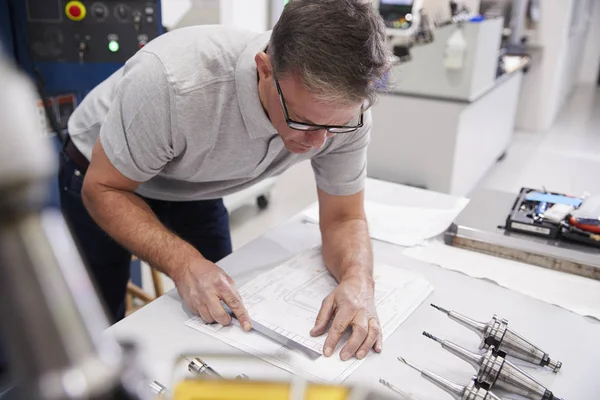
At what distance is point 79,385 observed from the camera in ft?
0.56

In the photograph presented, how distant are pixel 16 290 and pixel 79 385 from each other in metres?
0.04

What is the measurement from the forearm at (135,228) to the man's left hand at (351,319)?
0.27 metres

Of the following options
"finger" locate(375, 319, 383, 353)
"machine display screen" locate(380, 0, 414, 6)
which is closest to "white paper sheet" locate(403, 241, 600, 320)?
"finger" locate(375, 319, 383, 353)

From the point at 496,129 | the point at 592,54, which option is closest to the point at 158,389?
the point at 496,129

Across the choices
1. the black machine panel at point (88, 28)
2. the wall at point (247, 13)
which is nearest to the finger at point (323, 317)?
the black machine panel at point (88, 28)

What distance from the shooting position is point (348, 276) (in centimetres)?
103

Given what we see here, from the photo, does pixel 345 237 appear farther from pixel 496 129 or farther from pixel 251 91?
pixel 496 129

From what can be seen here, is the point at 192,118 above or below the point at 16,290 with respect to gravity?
below

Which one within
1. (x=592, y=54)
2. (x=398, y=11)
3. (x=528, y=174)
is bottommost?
(x=528, y=174)

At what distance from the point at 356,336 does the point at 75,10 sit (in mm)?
1287

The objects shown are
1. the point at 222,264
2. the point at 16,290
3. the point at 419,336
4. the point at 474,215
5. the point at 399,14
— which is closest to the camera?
the point at 16,290

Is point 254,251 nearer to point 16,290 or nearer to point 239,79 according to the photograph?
point 239,79

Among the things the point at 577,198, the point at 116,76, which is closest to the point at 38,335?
the point at 116,76

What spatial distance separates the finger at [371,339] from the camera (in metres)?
0.87
